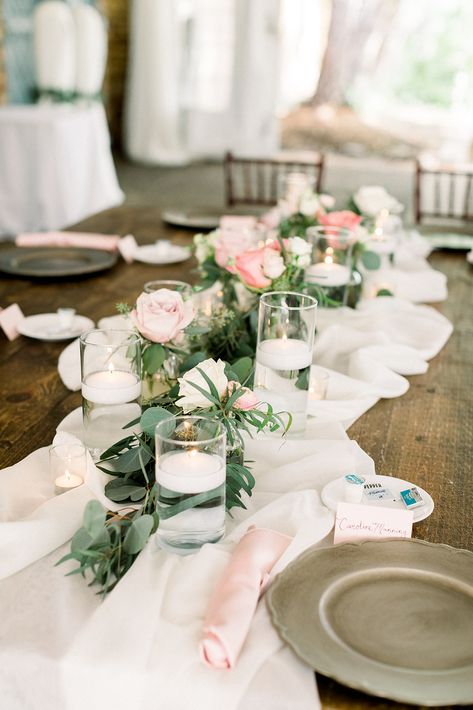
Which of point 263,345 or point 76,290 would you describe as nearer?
point 263,345

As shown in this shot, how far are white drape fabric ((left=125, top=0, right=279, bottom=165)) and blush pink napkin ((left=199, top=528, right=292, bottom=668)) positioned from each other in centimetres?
675

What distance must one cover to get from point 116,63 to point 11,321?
21.8 ft

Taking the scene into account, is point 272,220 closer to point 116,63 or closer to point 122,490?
point 122,490

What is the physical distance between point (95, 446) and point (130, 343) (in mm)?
164

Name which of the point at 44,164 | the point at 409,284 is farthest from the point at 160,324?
the point at 44,164

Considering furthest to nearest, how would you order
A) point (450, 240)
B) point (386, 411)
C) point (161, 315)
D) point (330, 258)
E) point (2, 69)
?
point (2, 69) < point (450, 240) < point (330, 258) < point (386, 411) < point (161, 315)

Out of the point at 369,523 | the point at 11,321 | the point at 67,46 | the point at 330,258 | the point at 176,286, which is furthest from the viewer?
the point at 67,46

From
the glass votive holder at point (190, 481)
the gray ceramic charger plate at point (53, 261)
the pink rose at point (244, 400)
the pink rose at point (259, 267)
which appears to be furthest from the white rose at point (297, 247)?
the gray ceramic charger plate at point (53, 261)

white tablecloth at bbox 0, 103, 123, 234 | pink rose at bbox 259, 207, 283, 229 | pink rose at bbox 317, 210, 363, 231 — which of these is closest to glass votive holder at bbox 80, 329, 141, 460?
pink rose at bbox 317, 210, 363, 231

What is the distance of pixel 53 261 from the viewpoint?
2.22 m

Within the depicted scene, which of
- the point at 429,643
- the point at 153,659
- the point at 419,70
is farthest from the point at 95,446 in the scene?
the point at 419,70

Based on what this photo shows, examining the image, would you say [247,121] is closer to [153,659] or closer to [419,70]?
[419,70]

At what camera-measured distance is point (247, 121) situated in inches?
285

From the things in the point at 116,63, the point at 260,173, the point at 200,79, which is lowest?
the point at 260,173
